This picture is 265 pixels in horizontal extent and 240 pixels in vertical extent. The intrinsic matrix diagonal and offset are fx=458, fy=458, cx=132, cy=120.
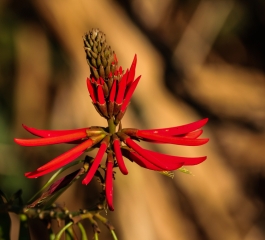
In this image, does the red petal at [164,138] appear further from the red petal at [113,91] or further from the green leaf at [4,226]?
the green leaf at [4,226]

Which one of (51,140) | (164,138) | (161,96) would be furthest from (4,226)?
(161,96)

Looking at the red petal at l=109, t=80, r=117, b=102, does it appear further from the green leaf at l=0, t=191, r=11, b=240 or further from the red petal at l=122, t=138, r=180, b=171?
the green leaf at l=0, t=191, r=11, b=240

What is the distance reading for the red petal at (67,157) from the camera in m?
0.52

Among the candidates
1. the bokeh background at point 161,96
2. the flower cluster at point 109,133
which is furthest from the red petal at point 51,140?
the bokeh background at point 161,96

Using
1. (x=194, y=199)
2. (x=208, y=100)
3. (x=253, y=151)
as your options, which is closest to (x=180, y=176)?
(x=194, y=199)

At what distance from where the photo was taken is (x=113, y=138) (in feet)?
1.85

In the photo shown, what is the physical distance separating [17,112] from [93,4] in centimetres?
57

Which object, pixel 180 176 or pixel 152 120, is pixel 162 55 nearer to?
pixel 152 120

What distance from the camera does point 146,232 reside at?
1.69 metres

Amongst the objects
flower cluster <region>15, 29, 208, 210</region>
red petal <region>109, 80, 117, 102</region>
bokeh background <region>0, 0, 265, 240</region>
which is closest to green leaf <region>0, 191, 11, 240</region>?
flower cluster <region>15, 29, 208, 210</region>

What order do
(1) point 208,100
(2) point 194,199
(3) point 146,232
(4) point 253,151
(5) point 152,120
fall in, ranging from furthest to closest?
(4) point 253,151, (1) point 208,100, (2) point 194,199, (5) point 152,120, (3) point 146,232

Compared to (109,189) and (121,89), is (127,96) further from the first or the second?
(109,189)

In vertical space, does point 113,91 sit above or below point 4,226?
above

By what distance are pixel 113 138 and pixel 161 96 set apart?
1.37 meters
